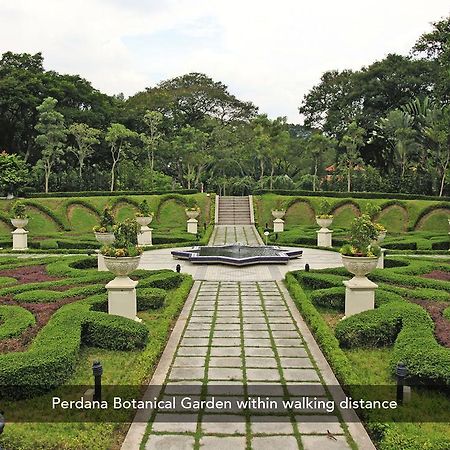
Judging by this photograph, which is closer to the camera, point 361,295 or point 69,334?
point 69,334

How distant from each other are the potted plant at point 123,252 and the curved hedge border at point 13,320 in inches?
69.5

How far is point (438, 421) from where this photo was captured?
234 inches

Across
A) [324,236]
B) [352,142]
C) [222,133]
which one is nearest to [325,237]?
[324,236]

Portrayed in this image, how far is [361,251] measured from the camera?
10.4 meters

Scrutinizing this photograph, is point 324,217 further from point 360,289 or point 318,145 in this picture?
point 318,145

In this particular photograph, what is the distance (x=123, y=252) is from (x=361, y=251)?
481 centimetres

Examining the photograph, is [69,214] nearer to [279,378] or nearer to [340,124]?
[279,378]

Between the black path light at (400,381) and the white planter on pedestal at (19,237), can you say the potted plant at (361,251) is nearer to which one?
the black path light at (400,381)

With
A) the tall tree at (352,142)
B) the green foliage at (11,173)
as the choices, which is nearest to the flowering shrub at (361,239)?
the green foliage at (11,173)

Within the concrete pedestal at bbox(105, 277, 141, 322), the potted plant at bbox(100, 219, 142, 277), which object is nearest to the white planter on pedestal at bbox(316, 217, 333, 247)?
the potted plant at bbox(100, 219, 142, 277)

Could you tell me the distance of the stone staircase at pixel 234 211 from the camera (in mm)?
32094

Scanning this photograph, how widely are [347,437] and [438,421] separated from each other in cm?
112

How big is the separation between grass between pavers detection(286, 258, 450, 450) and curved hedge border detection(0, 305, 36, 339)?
16.9ft

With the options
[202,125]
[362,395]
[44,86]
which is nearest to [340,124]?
[202,125]
